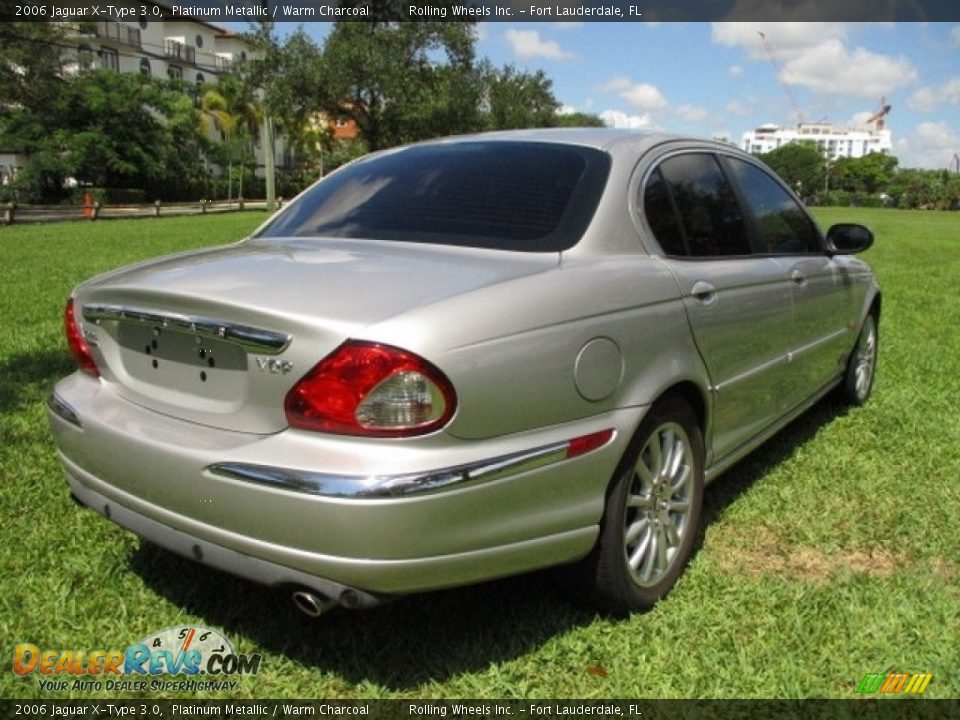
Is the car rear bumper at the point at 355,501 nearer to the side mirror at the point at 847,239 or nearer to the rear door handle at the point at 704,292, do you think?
the rear door handle at the point at 704,292

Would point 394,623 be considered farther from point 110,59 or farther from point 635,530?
point 110,59

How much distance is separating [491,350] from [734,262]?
1622 millimetres

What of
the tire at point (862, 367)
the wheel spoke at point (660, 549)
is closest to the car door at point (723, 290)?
the wheel spoke at point (660, 549)

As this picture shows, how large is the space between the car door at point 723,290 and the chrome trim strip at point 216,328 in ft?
4.73

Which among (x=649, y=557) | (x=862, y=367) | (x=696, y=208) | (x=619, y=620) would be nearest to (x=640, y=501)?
(x=649, y=557)

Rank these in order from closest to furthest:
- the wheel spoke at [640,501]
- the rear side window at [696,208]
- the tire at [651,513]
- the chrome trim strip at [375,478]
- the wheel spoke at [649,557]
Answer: the chrome trim strip at [375,478] → the tire at [651,513] → the wheel spoke at [640,501] → the wheel spoke at [649,557] → the rear side window at [696,208]

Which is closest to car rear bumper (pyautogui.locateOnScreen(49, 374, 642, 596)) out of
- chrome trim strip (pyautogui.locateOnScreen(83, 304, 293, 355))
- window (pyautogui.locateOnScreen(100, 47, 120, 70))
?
chrome trim strip (pyautogui.locateOnScreen(83, 304, 293, 355))

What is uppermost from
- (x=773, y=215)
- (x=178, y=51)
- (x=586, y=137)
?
(x=178, y=51)

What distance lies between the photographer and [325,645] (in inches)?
106

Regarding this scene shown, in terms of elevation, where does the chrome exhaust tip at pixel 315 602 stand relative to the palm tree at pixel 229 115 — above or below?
below

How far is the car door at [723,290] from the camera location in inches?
121

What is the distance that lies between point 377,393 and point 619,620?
1.25 metres

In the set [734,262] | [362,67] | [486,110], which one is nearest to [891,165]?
[486,110]

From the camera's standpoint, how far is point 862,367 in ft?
17.7
